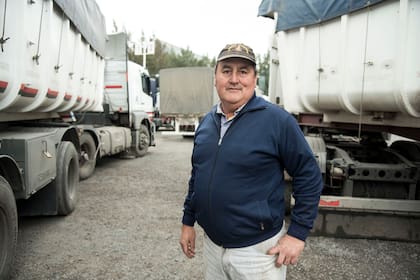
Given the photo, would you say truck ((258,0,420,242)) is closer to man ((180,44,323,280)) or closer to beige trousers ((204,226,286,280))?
man ((180,44,323,280))

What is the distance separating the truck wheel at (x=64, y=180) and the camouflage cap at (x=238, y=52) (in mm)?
3233

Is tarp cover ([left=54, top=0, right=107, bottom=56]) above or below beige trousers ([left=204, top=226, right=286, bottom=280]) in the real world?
above

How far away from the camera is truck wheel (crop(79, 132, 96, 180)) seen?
660cm

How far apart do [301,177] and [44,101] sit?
3.40 metres

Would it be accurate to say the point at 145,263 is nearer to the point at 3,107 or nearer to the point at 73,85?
the point at 3,107

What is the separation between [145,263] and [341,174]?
2.29 meters

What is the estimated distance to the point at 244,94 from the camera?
1708 mm

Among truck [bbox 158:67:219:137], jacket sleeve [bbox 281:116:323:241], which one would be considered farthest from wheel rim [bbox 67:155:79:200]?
truck [bbox 158:67:219:137]

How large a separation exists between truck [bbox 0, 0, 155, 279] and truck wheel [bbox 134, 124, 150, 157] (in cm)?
238

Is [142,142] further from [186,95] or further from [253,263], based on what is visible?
[253,263]

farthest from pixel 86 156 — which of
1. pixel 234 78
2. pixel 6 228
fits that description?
pixel 234 78

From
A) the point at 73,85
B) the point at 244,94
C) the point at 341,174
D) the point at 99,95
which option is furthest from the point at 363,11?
the point at 99,95

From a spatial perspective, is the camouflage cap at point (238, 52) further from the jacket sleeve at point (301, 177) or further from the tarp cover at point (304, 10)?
the tarp cover at point (304, 10)

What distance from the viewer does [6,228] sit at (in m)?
2.74
